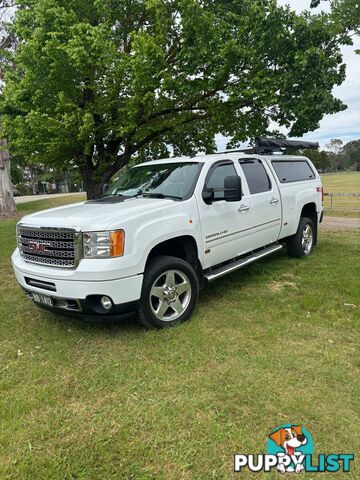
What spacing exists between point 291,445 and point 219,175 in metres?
3.43

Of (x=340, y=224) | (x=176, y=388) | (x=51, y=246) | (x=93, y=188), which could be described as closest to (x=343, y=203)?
(x=340, y=224)

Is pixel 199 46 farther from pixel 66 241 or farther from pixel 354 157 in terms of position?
pixel 354 157

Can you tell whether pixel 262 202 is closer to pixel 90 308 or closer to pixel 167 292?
pixel 167 292

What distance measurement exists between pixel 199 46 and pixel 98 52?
2534 millimetres

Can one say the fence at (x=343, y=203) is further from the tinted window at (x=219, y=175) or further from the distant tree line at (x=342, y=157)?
the distant tree line at (x=342, y=157)

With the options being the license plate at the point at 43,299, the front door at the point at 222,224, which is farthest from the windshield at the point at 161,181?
the license plate at the point at 43,299

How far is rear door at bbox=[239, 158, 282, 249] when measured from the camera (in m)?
5.33

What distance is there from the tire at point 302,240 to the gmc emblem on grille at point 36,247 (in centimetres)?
469

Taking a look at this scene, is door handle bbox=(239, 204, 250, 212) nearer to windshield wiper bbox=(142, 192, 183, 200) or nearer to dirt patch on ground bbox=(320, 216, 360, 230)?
windshield wiper bbox=(142, 192, 183, 200)

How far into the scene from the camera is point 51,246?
146 inches

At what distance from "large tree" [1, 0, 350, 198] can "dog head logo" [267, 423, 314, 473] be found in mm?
7845

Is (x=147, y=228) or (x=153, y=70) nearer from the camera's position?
(x=147, y=228)

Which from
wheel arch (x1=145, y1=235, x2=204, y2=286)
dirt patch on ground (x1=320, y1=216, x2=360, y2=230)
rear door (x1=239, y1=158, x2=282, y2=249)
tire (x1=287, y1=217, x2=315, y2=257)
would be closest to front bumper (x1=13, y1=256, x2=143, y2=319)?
wheel arch (x1=145, y1=235, x2=204, y2=286)

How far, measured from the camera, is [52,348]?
365 cm
